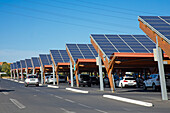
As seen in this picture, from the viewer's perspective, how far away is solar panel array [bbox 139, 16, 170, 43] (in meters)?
18.4

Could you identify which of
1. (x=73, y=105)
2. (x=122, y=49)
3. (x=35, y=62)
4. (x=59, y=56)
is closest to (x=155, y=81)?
(x=122, y=49)

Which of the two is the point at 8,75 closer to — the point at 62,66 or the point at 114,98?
the point at 62,66

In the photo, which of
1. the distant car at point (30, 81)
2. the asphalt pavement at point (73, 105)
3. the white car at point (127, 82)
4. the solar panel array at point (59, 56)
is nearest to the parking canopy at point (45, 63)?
the solar panel array at point (59, 56)

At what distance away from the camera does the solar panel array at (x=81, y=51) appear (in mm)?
39484

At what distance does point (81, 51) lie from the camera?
138 feet

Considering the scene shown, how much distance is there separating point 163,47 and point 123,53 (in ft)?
25.4

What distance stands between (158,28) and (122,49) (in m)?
8.39

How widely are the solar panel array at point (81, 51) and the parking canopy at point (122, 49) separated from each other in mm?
6276

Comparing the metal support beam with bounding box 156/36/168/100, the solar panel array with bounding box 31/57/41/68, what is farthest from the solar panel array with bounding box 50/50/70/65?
the metal support beam with bounding box 156/36/168/100

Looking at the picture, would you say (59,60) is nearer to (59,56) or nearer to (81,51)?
(59,56)

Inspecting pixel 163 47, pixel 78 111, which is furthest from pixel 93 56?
pixel 78 111

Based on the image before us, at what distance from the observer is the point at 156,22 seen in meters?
20.9

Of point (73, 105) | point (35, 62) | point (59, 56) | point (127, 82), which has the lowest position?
Answer: point (73, 105)

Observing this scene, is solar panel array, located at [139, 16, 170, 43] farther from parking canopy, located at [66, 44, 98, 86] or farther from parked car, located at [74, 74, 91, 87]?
parked car, located at [74, 74, 91, 87]
